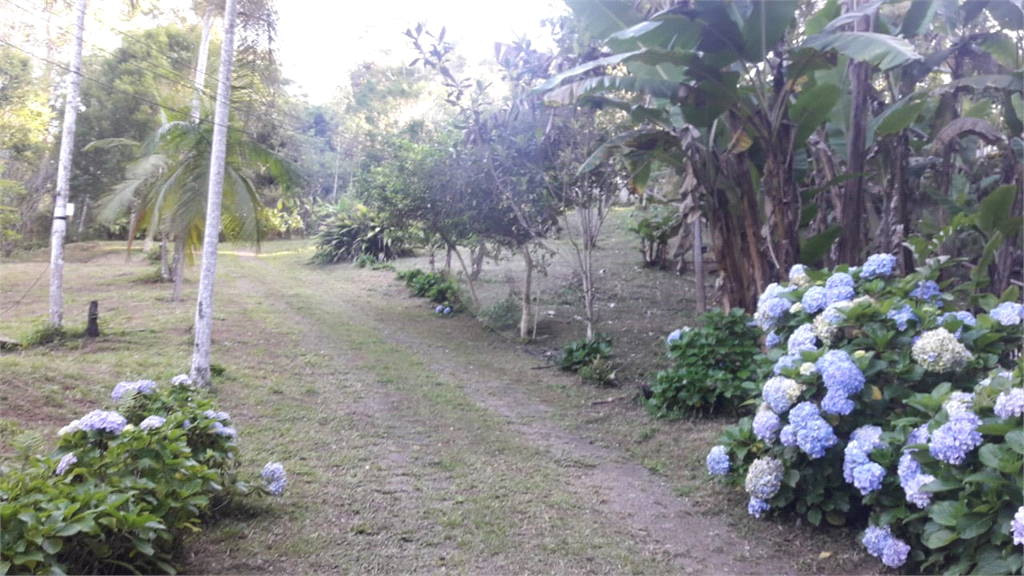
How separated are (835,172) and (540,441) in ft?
13.7

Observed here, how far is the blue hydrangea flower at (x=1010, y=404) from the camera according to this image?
3.27 m

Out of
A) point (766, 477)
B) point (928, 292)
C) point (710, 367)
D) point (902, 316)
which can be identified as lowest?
point (766, 477)

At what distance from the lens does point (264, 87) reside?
10586mm

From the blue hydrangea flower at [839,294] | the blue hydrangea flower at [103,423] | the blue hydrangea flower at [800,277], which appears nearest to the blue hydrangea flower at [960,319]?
the blue hydrangea flower at [839,294]

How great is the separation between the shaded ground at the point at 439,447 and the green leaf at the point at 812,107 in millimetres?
2837

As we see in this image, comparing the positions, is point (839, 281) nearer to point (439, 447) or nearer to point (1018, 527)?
point (1018, 527)

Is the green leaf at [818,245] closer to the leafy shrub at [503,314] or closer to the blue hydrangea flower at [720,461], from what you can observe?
the blue hydrangea flower at [720,461]

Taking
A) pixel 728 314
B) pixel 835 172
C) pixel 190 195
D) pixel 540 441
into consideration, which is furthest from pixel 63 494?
pixel 190 195

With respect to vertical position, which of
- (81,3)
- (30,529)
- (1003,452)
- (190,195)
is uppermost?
(81,3)

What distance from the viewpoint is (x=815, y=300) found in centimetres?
480

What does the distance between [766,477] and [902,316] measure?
122 cm

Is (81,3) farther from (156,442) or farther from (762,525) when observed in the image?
(762,525)

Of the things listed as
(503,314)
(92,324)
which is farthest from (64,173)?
(503,314)

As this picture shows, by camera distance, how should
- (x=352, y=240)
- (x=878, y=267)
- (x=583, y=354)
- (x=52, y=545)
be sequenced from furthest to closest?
(x=352, y=240)
(x=583, y=354)
(x=878, y=267)
(x=52, y=545)
